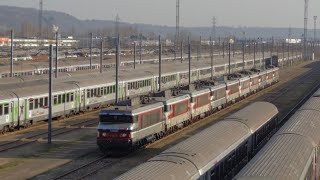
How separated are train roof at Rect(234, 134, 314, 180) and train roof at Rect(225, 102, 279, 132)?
578 cm

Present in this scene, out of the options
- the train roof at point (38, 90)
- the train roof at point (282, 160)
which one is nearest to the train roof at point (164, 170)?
the train roof at point (282, 160)

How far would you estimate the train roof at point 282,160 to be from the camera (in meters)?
14.9

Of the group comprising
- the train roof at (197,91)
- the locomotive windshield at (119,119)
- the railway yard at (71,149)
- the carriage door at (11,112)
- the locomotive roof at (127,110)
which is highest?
the train roof at (197,91)

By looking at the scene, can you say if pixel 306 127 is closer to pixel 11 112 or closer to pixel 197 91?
pixel 197 91

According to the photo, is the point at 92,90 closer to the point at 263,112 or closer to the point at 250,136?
the point at 263,112

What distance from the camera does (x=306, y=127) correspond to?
23.6 meters

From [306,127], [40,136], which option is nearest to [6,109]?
[40,136]

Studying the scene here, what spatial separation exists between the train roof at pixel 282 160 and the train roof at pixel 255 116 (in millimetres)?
5780

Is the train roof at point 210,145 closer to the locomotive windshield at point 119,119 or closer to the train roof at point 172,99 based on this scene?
the locomotive windshield at point 119,119

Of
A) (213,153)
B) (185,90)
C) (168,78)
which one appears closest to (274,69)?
(168,78)

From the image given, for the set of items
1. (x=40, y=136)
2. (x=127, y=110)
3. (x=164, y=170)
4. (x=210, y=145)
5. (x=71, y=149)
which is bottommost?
(x=71, y=149)

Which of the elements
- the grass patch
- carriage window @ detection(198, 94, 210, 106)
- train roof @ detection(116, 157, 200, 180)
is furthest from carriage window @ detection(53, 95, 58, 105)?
train roof @ detection(116, 157, 200, 180)

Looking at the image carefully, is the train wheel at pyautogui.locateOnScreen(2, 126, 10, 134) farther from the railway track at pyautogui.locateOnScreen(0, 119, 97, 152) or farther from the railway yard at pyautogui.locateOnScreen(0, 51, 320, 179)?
the railway track at pyautogui.locateOnScreen(0, 119, 97, 152)

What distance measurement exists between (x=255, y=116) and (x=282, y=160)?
12746 mm
